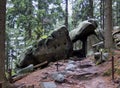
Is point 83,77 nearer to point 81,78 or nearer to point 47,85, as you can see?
point 81,78

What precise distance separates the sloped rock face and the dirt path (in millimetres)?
1914

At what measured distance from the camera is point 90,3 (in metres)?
23.6

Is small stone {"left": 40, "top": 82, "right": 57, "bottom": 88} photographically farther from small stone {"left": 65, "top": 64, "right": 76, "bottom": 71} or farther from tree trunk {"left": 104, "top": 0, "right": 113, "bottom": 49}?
tree trunk {"left": 104, "top": 0, "right": 113, "bottom": 49}

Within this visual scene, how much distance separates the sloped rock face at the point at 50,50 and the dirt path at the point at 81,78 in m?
1.91

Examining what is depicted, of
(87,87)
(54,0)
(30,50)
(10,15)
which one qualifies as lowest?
(87,87)

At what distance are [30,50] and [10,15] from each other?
21.3ft

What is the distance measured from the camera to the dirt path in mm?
9508

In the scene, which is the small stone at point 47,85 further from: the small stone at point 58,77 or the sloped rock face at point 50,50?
the sloped rock face at point 50,50

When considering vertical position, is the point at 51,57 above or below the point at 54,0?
below

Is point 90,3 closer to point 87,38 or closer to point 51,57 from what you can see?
point 87,38

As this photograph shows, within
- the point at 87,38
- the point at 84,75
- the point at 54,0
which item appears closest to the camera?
the point at 84,75

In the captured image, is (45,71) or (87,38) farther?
(87,38)

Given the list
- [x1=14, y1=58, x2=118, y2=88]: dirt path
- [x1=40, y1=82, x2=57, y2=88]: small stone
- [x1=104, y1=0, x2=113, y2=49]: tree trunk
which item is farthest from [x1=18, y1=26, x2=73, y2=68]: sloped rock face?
[x1=40, y1=82, x2=57, y2=88]: small stone

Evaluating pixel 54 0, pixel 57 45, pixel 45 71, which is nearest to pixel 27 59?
pixel 57 45
